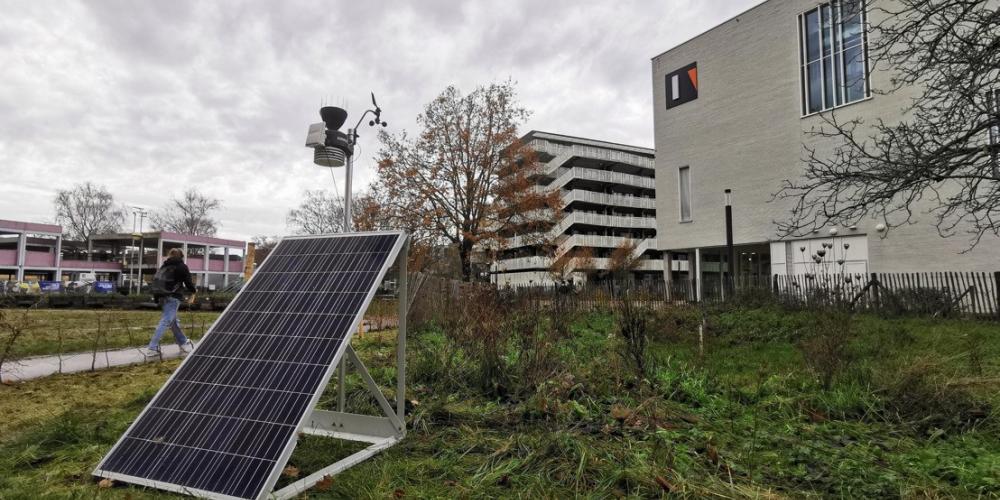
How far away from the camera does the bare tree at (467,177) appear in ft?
86.2

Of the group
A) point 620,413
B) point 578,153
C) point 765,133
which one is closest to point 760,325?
point 620,413

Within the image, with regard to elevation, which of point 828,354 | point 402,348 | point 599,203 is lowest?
point 828,354

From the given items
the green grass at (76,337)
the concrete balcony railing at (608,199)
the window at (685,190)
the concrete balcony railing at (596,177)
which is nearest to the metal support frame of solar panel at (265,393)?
the green grass at (76,337)

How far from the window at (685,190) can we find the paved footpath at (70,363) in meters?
25.1

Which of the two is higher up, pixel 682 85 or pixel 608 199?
pixel 682 85

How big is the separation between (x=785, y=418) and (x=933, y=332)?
7.30 metres

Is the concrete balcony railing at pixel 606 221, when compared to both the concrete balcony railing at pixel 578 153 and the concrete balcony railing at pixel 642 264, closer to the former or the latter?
the concrete balcony railing at pixel 642 264

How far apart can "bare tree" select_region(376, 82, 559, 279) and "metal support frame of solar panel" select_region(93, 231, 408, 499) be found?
2205 centimetres

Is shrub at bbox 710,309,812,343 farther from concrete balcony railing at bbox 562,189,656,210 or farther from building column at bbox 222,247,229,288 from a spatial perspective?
building column at bbox 222,247,229,288

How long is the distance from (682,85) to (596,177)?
28.9 m

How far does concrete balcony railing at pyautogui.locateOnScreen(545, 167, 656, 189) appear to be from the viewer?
55.9 m

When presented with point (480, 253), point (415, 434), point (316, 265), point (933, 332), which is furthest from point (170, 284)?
point (480, 253)

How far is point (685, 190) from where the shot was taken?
2808 cm

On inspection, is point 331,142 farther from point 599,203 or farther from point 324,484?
point 599,203
